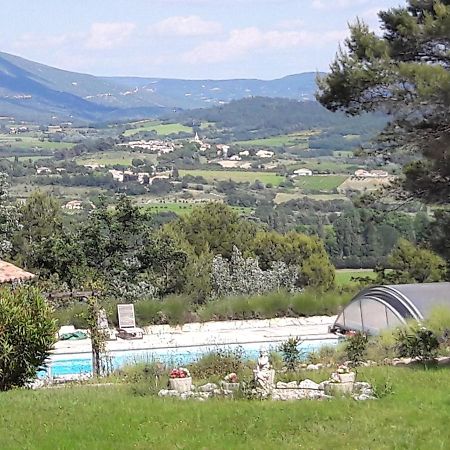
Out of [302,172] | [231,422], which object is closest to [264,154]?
[302,172]

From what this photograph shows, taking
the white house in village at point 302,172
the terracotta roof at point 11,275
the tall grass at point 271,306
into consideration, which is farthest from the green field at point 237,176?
the terracotta roof at point 11,275

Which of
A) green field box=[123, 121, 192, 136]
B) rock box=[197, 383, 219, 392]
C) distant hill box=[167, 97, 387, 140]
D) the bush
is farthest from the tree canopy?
green field box=[123, 121, 192, 136]

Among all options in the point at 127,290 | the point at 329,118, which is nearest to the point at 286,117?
the point at 329,118

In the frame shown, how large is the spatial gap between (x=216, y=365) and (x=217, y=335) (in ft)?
18.1

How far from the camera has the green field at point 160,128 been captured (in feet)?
432

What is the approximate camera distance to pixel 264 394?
756cm

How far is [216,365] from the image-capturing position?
9.36 metres

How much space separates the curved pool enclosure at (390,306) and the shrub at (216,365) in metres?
4.35

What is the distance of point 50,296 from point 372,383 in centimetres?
752

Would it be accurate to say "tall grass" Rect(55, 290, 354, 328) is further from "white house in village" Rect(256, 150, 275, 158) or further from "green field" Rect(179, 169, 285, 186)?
"white house in village" Rect(256, 150, 275, 158)

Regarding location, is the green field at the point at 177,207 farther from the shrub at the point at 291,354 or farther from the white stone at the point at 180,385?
the white stone at the point at 180,385

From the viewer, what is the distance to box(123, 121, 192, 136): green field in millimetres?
131750

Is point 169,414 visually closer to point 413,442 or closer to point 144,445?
point 144,445

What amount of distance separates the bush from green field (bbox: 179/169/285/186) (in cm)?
6858
